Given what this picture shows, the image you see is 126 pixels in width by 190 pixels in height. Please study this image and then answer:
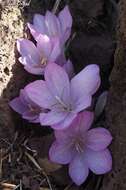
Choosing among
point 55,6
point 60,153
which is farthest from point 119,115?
point 55,6

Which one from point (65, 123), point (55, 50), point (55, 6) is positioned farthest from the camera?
point (55, 6)

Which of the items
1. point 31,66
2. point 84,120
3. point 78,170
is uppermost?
point 31,66

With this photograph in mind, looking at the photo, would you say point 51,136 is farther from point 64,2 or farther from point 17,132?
point 64,2

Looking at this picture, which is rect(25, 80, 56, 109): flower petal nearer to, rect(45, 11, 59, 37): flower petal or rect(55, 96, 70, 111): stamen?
rect(55, 96, 70, 111): stamen

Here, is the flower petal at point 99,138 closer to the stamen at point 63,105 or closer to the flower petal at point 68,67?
the stamen at point 63,105

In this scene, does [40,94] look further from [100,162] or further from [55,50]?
[100,162]

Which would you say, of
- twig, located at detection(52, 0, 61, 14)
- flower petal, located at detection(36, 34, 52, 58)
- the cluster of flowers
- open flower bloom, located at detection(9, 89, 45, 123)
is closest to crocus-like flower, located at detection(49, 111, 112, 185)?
the cluster of flowers

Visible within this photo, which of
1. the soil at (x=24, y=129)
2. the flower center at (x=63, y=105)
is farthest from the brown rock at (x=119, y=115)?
the flower center at (x=63, y=105)
